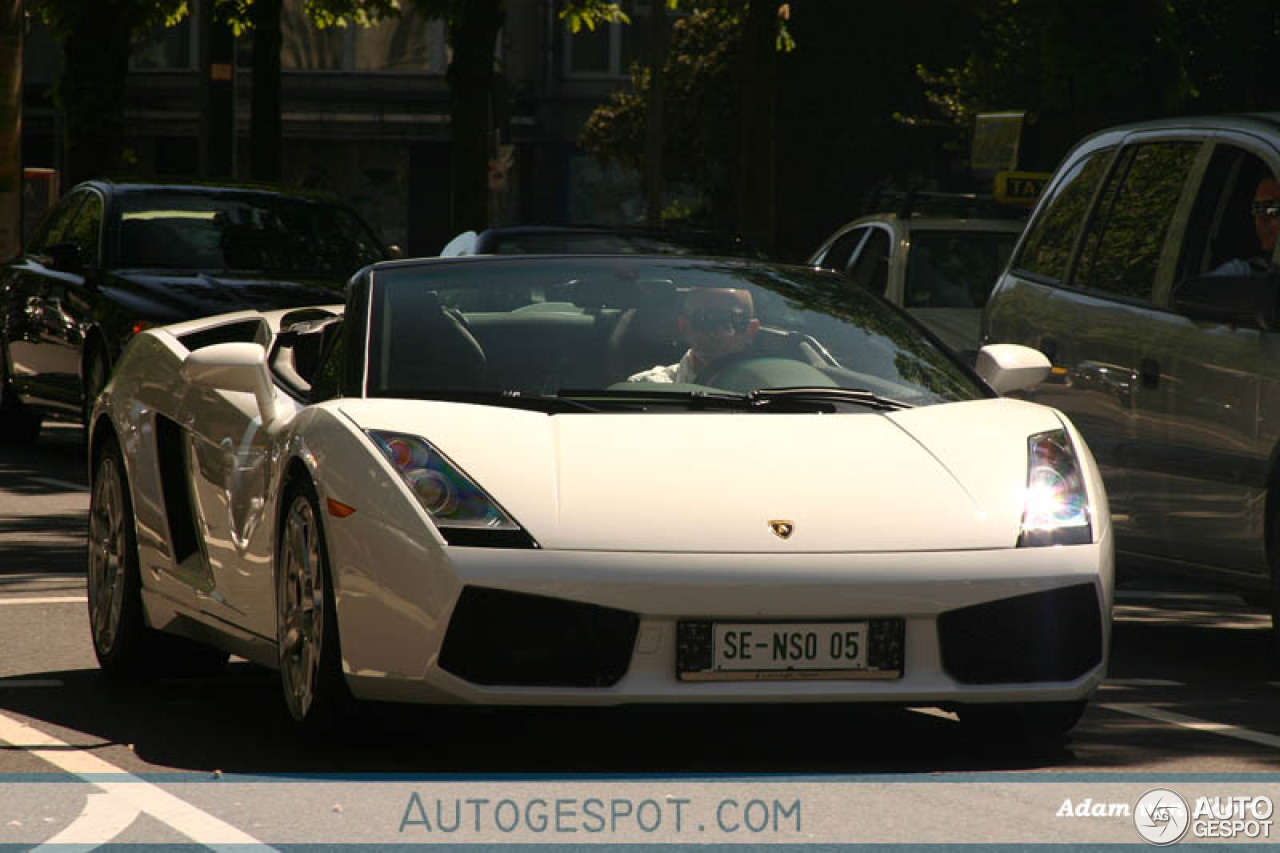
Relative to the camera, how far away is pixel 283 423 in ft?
24.3

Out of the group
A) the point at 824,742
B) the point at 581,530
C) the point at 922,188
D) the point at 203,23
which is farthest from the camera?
the point at 922,188

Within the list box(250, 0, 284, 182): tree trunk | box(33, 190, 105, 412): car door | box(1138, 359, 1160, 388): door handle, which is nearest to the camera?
box(1138, 359, 1160, 388): door handle

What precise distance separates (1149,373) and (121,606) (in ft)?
12.0

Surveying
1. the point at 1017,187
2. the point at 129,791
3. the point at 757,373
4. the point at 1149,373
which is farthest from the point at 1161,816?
the point at 1017,187

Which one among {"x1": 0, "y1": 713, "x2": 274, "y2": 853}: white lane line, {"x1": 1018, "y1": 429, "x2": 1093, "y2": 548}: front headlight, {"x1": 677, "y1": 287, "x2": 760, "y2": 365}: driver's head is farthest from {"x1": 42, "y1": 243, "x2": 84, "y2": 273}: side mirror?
{"x1": 1018, "y1": 429, "x2": 1093, "y2": 548}: front headlight

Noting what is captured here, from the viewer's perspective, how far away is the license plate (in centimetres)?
639

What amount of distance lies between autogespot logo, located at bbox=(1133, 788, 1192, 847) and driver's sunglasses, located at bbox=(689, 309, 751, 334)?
1943 mm

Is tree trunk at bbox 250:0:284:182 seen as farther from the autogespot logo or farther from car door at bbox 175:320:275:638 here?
the autogespot logo

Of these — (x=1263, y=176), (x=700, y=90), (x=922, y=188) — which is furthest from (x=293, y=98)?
(x=1263, y=176)

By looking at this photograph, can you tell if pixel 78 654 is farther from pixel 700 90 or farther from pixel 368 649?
pixel 700 90

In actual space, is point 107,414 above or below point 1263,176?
below

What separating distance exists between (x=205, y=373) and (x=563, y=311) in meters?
1.01

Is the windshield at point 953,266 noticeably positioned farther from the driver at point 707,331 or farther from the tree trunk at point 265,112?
the tree trunk at point 265,112

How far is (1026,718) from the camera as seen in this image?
22.6 feet
